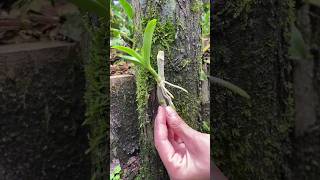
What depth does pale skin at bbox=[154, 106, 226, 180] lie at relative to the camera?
65cm

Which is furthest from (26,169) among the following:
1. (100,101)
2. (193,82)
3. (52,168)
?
(193,82)

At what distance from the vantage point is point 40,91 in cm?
45

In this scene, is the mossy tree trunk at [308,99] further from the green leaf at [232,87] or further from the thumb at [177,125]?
the thumb at [177,125]

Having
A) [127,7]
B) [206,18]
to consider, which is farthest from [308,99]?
[206,18]

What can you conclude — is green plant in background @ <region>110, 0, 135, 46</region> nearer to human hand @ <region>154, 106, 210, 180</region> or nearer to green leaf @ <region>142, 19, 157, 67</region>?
green leaf @ <region>142, 19, 157, 67</region>

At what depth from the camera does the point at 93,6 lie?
461 mm

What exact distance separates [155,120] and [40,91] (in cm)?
36

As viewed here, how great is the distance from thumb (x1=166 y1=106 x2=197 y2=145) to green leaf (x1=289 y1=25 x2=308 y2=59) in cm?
33

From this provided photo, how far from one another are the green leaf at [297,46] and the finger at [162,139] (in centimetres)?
36

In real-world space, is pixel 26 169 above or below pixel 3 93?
below

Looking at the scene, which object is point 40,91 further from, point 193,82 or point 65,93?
point 193,82

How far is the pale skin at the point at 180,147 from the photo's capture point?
65cm

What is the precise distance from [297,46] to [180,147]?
0.37 m

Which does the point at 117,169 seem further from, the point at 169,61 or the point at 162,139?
the point at 169,61
